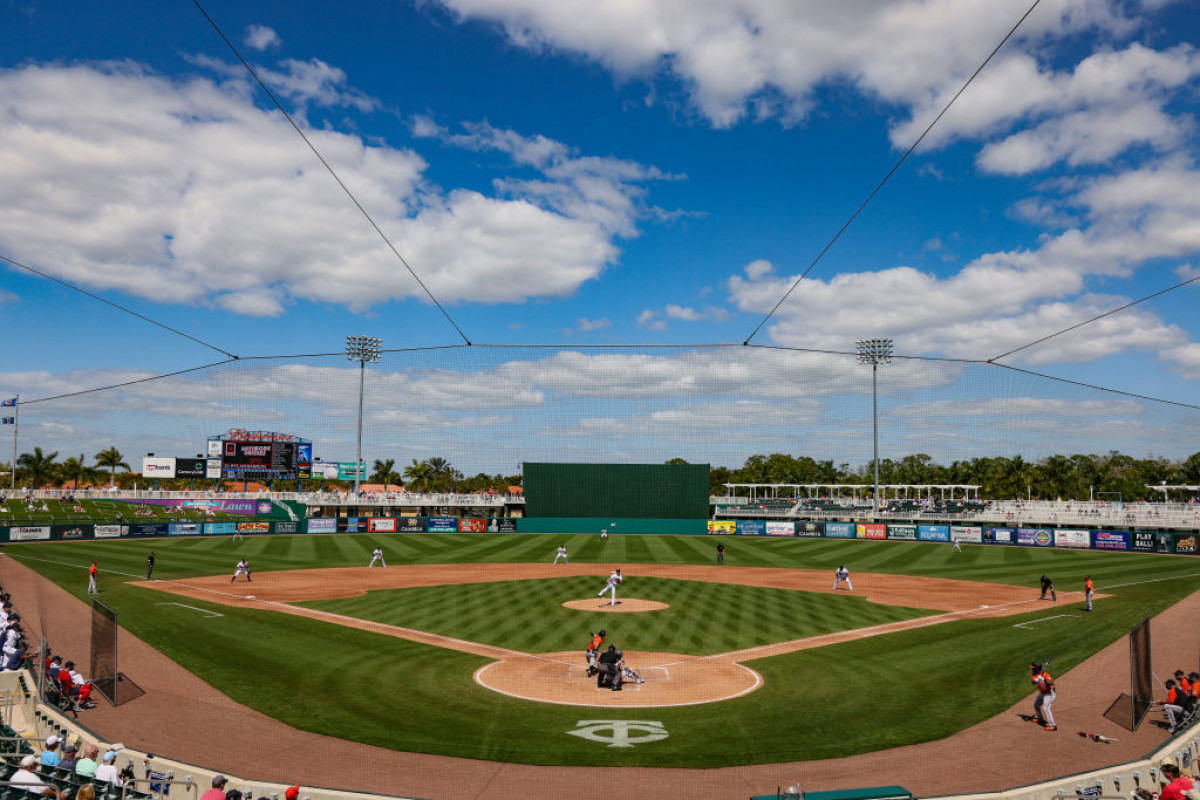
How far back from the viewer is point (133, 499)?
265ft

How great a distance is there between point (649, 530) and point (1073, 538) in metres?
34.2

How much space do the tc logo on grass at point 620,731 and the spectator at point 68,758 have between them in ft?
27.4

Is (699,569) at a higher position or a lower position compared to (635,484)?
lower

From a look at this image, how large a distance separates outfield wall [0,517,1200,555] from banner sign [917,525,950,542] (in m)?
0.08

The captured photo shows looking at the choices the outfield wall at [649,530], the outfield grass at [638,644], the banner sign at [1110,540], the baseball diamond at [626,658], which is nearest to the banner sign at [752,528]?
the outfield wall at [649,530]

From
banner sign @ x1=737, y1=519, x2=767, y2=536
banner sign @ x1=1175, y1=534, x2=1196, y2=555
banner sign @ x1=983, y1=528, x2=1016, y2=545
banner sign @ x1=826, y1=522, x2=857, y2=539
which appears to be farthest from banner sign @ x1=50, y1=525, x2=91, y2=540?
banner sign @ x1=1175, y1=534, x2=1196, y2=555

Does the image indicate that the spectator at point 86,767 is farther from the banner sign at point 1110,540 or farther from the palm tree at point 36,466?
the palm tree at point 36,466

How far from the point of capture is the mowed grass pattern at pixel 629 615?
24.0m

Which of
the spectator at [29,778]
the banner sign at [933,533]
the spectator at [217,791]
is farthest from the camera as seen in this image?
the banner sign at [933,533]

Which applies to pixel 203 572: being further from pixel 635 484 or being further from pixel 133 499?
pixel 133 499

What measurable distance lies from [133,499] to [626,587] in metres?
69.2

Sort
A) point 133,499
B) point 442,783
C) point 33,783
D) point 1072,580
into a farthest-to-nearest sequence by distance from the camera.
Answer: point 133,499 → point 1072,580 → point 442,783 → point 33,783

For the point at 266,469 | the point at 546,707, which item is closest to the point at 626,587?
the point at 546,707

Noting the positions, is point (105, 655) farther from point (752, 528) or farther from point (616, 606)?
point (752, 528)
